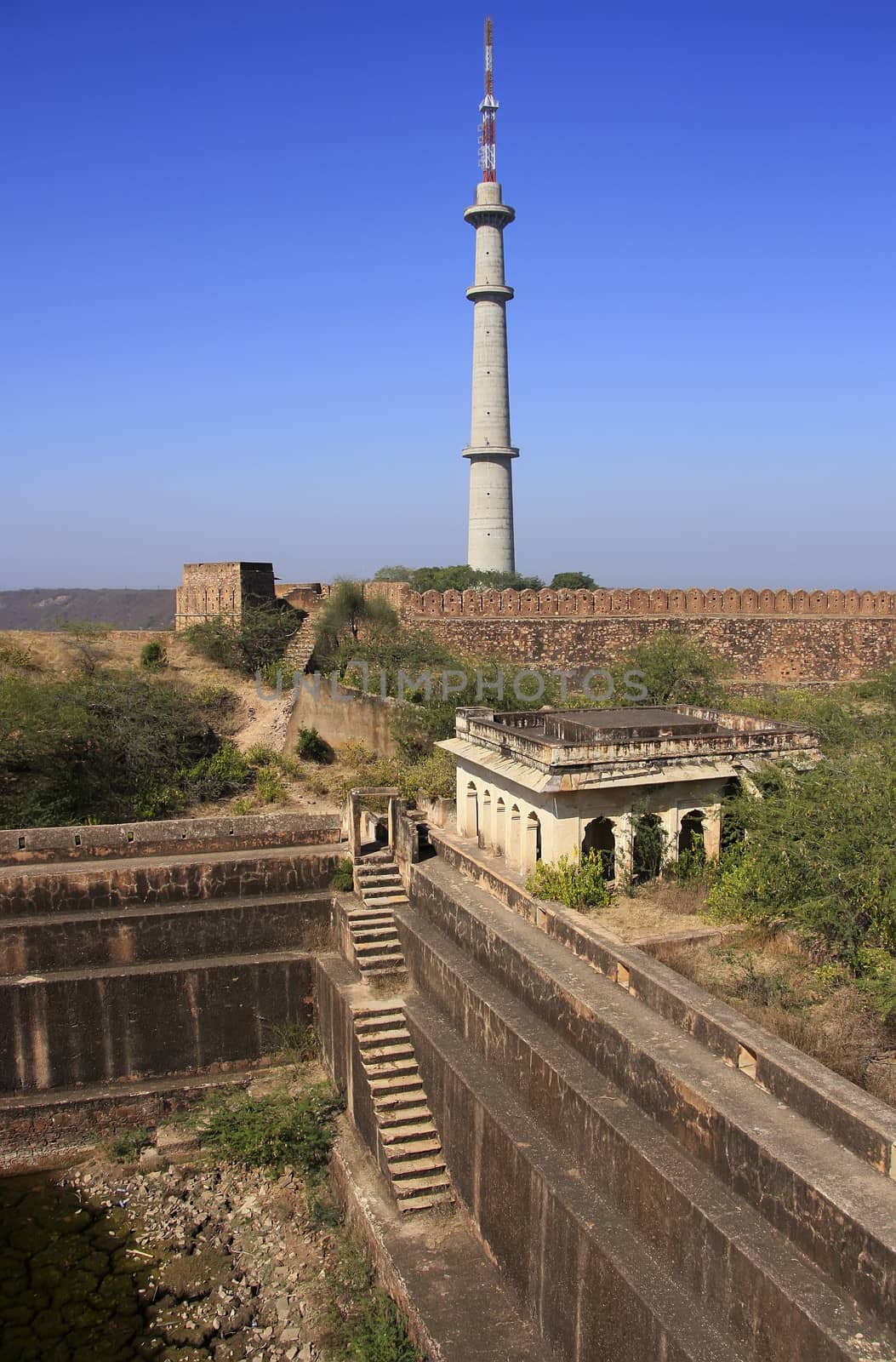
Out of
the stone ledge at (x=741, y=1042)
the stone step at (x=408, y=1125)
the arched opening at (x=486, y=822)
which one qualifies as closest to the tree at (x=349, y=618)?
the arched opening at (x=486, y=822)

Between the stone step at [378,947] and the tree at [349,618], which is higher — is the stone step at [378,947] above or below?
below

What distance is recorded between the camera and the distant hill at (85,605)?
237 feet

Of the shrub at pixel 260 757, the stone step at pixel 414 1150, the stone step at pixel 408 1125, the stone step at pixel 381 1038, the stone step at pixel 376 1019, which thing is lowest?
the stone step at pixel 414 1150

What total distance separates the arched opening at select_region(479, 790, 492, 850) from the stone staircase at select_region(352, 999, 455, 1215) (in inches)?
66.3

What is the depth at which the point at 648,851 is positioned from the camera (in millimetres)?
8141

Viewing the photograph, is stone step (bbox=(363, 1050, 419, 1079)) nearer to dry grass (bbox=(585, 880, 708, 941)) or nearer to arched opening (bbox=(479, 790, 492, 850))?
dry grass (bbox=(585, 880, 708, 941))

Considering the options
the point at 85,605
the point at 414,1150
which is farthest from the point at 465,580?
the point at 85,605

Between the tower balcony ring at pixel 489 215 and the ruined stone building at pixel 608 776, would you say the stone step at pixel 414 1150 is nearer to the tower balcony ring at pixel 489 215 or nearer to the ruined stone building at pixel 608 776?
the ruined stone building at pixel 608 776

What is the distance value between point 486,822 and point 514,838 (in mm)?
697

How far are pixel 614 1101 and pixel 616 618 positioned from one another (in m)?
13.7

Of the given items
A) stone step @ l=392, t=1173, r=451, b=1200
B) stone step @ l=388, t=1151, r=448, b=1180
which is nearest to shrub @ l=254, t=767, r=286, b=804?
stone step @ l=388, t=1151, r=448, b=1180

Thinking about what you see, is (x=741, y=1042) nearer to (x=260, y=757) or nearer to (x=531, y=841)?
(x=531, y=841)

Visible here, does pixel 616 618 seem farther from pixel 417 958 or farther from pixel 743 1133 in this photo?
pixel 743 1133

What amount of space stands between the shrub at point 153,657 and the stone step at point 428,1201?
36.8 ft
